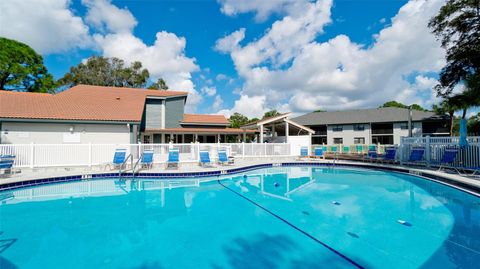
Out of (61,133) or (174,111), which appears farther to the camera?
(174,111)

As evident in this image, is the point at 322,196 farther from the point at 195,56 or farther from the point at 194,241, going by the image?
the point at 195,56

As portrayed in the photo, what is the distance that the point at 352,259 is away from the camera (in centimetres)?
379

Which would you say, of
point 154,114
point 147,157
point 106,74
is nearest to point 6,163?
point 147,157

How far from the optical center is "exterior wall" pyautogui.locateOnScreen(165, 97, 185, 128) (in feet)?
77.2

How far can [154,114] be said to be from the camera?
22.9 meters

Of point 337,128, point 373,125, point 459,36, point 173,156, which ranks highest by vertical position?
point 459,36

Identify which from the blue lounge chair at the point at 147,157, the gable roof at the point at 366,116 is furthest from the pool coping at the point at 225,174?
→ the gable roof at the point at 366,116

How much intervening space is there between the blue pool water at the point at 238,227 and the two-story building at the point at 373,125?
29.2 m

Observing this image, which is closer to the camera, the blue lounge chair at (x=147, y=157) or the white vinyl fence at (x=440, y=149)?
the white vinyl fence at (x=440, y=149)

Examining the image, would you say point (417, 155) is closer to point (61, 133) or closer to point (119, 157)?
point (119, 157)

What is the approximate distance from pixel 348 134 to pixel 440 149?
2531 cm

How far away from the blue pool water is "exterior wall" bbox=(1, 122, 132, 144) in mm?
5329

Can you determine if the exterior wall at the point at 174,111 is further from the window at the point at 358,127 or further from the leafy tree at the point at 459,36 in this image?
the window at the point at 358,127

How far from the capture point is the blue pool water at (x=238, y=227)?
381 centimetres
